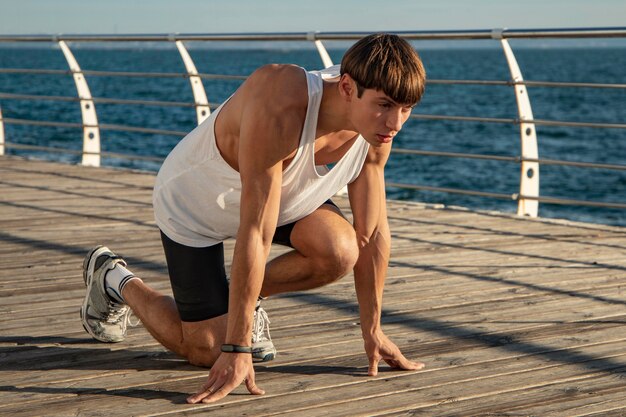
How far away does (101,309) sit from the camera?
11.1 ft

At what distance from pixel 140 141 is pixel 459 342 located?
30.5 meters

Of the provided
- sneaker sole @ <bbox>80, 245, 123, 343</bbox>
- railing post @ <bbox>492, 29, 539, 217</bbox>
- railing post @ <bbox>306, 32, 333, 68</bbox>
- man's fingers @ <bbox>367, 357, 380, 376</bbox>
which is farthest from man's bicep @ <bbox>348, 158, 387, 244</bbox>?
railing post @ <bbox>306, 32, 333, 68</bbox>

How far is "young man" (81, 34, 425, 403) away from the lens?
8.79 feet

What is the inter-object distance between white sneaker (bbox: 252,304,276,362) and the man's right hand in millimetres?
305

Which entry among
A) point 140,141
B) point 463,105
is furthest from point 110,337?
point 463,105

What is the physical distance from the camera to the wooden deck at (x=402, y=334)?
2799 millimetres

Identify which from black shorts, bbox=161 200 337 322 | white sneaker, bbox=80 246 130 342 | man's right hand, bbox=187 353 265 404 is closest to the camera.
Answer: man's right hand, bbox=187 353 265 404

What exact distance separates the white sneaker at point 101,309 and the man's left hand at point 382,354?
83 cm

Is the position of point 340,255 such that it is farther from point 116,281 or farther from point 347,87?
point 116,281

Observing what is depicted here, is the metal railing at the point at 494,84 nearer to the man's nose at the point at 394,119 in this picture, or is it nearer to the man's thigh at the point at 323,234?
the man's thigh at the point at 323,234

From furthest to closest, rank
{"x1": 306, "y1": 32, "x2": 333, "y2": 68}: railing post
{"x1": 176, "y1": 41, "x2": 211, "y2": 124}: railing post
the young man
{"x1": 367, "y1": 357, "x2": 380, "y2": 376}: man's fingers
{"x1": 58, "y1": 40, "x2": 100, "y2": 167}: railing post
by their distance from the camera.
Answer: {"x1": 58, "y1": 40, "x2": 100, "y2": 167}: railing post, {"x1": 176, "y1": 41, "x2": 211, "y2": 124}: railing post, {"x1": 306, "y1": 32, "x2": 333, "y2": 68}: railing post, {"x1": 367, "y1": 357, "x2": 380, "y2": 376}: man's fingers, the young man

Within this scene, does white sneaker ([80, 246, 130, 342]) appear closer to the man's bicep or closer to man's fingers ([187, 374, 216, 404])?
man's fingers ([187, 374, 216, 404])

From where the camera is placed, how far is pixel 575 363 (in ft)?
10.3

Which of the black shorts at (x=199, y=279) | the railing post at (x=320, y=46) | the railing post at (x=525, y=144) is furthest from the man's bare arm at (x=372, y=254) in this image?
the railing post at (x=320, y=46)
